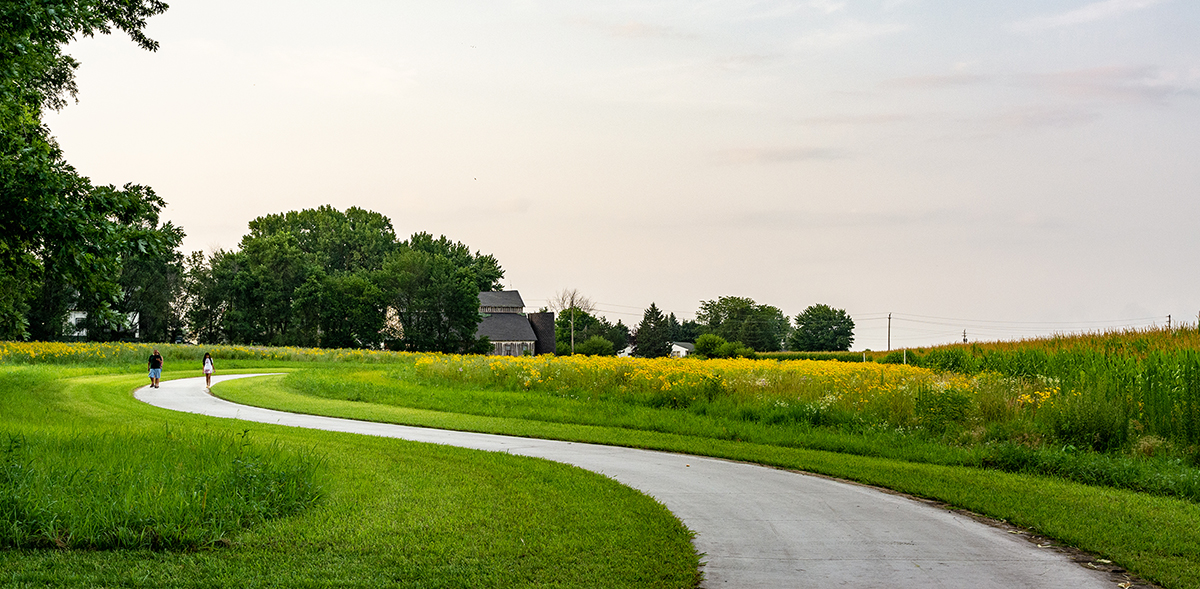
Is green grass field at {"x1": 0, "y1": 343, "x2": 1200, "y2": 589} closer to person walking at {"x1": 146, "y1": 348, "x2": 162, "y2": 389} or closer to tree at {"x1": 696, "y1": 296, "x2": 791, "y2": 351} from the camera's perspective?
person walking at {"x1": 146, "y1": 348, "x2": 162, "y2": 389}

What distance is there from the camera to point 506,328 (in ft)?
262

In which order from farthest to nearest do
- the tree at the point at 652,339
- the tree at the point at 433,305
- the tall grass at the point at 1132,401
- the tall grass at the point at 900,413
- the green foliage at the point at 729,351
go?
the tree at the point at 652,339 < the tree at the point at 433,305 < the green foliage at the point at 729,351 < the tall grass at the point at 1132,401 < the tall grass at the point at 900,413

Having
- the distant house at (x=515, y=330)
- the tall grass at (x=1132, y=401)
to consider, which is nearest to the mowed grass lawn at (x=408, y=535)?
the tall grass at (x=1132, y=401)

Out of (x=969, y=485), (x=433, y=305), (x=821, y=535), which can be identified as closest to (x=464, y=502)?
(x=821, y=535)

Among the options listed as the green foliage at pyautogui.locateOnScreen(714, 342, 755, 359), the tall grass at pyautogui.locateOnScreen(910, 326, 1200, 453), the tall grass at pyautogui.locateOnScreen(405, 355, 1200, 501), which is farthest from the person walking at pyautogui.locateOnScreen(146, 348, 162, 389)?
the green foliage at pyautogui.locateOnScreen(714, 342, 755, 359)

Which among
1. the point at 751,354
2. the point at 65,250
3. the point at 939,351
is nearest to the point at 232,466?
the point at 65,250

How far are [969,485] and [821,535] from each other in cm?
376

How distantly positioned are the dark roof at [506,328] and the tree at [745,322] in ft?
86.1

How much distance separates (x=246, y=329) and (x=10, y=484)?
213ft

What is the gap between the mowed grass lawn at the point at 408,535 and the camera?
6594mm

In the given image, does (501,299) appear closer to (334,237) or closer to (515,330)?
(515,330)

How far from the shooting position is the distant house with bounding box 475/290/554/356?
7838 cm

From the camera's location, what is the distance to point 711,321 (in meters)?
116

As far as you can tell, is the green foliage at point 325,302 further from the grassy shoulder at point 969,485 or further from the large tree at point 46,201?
the large tree at point 46,201
